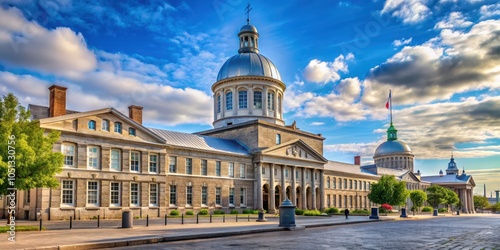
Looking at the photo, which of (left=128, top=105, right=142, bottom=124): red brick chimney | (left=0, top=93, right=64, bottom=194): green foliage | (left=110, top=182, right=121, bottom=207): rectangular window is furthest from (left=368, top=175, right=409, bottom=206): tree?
(left=0, top=93, right=64, bottom=194): green foliage

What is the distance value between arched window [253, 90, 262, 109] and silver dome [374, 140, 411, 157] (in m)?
79.2

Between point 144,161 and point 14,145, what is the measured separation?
67.1ft

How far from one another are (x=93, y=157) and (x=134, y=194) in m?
5.91

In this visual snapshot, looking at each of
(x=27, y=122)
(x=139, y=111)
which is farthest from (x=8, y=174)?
(x=139, y=111)

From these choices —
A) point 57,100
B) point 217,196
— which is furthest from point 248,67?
point 57,100

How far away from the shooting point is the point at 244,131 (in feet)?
206

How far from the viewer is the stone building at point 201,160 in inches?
1586

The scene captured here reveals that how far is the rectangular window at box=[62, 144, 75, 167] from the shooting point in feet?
130

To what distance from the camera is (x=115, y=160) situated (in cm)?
4378

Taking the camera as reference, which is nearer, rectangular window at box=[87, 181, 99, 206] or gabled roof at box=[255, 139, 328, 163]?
rectangular window at box=[87, 181, 99, 206]

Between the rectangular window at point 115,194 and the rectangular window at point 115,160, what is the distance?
1.51 meters

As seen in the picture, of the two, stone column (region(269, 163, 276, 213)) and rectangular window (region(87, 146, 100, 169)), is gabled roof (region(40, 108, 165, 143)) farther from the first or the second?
stone column (region(269, 163, 276, 213))

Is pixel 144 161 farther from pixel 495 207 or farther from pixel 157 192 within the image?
pixel 495 207

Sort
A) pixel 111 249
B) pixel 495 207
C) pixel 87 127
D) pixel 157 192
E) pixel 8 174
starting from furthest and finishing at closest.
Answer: pixel 495 207
pixel 157 192
pixel 87 127
pixel 8 174
pixel 111 249
